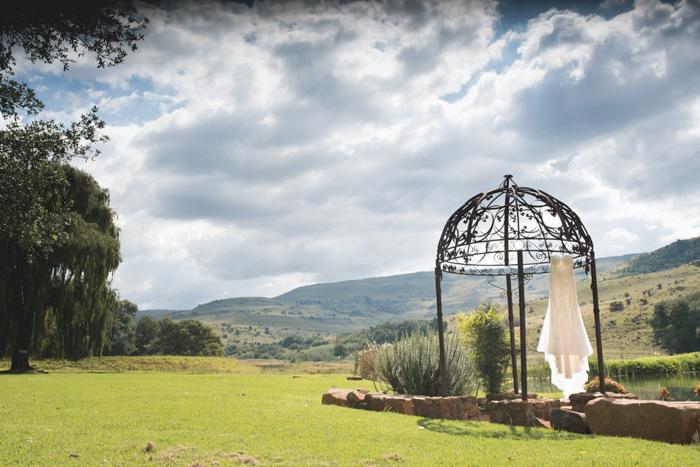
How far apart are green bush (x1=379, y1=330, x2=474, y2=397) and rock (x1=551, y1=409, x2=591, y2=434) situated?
323 cm

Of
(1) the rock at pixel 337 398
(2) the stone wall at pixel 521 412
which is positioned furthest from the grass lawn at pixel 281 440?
(1) the rock at pixel 337 398

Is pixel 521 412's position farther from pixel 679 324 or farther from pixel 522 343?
pixel 679 324

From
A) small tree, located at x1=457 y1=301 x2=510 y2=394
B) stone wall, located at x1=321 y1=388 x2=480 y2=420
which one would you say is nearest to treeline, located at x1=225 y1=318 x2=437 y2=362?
small tree, located at x1=457 y1=301 x2=510 y2=394

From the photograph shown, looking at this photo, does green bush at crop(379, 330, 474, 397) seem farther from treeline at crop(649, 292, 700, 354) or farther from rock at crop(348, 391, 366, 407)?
treeline at crop(649, 292, 700, 354)

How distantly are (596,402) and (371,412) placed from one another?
402 cm

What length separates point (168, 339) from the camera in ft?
175

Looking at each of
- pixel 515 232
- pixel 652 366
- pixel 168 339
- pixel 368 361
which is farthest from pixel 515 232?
pixel 168 339

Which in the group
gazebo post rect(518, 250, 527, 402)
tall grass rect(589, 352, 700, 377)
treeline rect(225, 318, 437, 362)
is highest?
gazebo post rect(518, 250, 527, 402)

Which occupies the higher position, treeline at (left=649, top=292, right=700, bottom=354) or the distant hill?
the distant hill

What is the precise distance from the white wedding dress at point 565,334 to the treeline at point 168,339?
4896 centimetres

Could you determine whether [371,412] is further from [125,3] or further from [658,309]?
[658,309]

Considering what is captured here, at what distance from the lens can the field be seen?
5266 mm

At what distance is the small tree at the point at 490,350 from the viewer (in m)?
11.4

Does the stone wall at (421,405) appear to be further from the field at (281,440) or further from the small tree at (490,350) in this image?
the small tree at (490,350)
